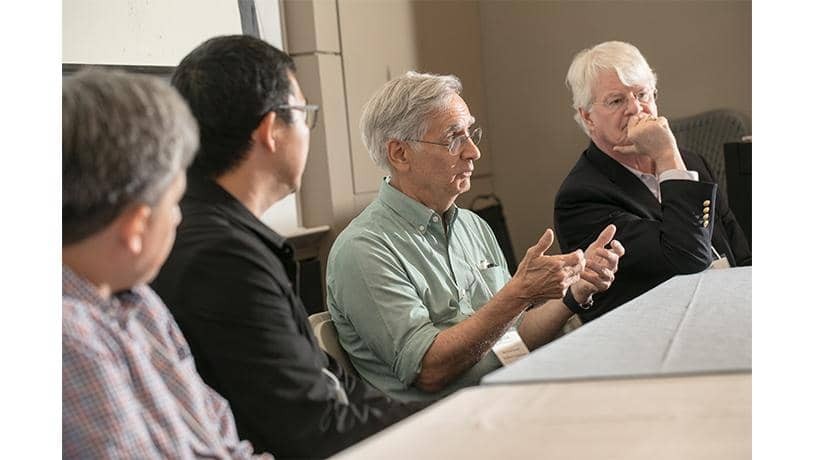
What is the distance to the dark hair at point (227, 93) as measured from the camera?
41.3 inches

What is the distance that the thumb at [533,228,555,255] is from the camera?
151 cm

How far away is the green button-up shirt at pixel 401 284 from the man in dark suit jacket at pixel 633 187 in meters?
0.18

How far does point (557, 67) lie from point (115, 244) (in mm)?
823

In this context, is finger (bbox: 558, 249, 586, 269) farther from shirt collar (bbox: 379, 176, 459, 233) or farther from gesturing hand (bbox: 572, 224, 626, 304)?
shirt collar (bbox: 379, 176, 459, 233)

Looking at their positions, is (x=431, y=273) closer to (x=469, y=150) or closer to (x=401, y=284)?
(x=401, y=284)

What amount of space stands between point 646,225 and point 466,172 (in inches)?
12.5

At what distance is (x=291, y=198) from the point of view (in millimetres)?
1234

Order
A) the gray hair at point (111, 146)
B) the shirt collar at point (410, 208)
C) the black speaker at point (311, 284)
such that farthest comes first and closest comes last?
1. the shirt collar at point (410, 208)
2. the black speaker at point (311, 284)
3. the gray hair at point (111, 146)

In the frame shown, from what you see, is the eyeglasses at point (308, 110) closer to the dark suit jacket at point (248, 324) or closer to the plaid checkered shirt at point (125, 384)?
the dark suit jacket at point (248, 324)

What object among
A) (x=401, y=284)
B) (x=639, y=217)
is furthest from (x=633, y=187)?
(x=401, y=284)

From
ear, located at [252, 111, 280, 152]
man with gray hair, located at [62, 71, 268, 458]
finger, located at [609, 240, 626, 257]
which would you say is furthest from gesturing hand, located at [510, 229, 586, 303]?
man with gray hair, located at [62, 71, 268, 458]

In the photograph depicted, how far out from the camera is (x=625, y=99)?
1.62m

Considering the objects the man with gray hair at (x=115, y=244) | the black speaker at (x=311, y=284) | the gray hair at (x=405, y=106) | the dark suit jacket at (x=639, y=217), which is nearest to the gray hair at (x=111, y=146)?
the man with gray hair at (x=115, y=244)
